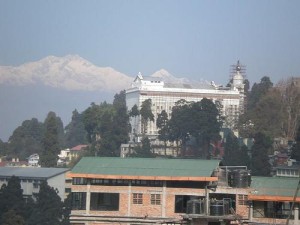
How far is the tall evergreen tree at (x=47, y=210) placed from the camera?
1822 inches

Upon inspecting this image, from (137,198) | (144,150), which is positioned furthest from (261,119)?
(137,198)

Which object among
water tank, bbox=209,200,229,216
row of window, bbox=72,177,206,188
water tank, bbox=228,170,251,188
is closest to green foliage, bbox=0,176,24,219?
row of window, bbox=72,177,206,188

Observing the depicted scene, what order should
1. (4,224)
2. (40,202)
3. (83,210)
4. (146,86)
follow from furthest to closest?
1. (146,86)
2. (40,202)
3. (4,224)
4. (83,210)

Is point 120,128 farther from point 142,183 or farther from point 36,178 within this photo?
point 142,183

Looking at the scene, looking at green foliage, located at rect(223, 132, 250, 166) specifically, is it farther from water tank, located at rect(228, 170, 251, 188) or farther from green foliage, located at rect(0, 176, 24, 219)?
water tank, located at rect(228, 170, 251, 188)

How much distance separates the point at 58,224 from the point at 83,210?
17580 millimetres

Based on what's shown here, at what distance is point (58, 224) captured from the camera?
45.8 m

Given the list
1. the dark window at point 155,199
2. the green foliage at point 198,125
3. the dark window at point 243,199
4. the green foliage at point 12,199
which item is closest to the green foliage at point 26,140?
the green foliage at point 198,125

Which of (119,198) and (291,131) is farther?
(291,131)

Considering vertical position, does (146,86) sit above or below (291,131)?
above

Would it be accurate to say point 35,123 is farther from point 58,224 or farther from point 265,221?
point 265,221

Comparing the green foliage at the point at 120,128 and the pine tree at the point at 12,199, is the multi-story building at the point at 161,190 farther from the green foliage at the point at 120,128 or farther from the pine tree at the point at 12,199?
the green foliage at the point at 120,128

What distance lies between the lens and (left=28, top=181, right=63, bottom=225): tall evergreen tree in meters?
46.3

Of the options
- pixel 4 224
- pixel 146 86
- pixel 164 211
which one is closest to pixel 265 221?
pixel 164 211
